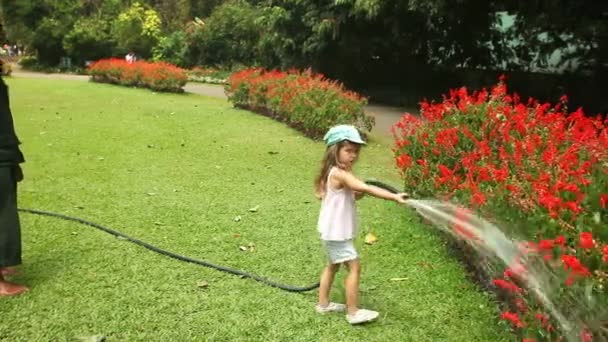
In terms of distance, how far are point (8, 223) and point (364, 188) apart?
2.40 meters

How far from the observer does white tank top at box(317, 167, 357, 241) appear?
387 centimetres

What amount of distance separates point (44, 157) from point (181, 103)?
29.3 ft

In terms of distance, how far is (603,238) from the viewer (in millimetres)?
2984

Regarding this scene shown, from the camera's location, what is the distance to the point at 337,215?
3.86m

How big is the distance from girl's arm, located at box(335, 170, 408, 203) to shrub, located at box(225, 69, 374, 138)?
7.30m

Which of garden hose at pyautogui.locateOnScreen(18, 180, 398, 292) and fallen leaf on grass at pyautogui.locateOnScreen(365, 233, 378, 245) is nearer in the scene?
garden hose at pyautogui.locateOnScreen(18, 180, 398, 292)

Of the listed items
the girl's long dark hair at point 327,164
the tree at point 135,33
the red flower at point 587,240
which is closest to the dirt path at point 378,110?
the girl's long dark hair at point 327,164

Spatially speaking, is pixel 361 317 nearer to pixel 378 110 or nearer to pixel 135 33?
pixel 378 110

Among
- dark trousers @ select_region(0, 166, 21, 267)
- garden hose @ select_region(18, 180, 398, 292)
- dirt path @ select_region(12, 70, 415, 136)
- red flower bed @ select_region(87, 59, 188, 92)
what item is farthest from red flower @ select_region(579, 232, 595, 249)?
red flower bed @ select_region(87, 59, 188, 92)

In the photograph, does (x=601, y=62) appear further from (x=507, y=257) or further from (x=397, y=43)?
(x=507, y=257)

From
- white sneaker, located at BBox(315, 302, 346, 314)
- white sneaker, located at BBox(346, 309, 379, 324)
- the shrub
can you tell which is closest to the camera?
white sneaker, located at BBox(346, 309, 379, 324)

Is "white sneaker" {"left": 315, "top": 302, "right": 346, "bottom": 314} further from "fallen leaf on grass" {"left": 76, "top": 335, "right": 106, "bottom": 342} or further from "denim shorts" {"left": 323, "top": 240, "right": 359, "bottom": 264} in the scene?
"fallen leaf on grass" {"left": 76, "top": 335, "right": 106, "bottom": 342}

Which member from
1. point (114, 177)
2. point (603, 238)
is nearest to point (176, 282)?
point (603, 238)

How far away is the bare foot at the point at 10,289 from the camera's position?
4367 millimetres
